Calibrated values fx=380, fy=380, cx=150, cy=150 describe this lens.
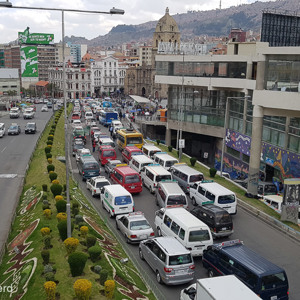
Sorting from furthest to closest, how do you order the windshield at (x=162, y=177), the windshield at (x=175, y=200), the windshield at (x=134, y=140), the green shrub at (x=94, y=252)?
the windshield at (x=134, y=140) < the windshield at (x=162, y=177) < the windshield at (x=175, y=200) < the green shrub at (x=94, y=252)

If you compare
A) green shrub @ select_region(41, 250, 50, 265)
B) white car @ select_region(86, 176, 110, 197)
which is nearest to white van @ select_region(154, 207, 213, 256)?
green shrub @ select_region(41, 250, 50, 265)

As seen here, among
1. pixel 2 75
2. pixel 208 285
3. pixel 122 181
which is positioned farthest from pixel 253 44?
pixel 2 75

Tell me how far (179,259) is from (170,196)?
8.45 meters

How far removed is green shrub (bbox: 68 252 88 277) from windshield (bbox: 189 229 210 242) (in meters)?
5.97

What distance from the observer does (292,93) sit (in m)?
24.3

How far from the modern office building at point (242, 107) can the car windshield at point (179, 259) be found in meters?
13.4

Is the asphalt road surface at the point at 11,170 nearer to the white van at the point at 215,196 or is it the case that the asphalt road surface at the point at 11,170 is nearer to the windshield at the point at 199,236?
the windshield at the point at 199,236

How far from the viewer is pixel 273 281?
1409 centimetres

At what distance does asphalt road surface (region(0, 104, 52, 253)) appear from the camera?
22519 mm

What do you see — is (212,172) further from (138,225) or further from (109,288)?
(109,288)

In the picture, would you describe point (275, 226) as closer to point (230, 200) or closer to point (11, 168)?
point (230, 200)

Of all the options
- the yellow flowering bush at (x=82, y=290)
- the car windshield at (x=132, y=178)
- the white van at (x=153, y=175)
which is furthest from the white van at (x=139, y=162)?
the yellow flowering bush at (x=82, y=290)

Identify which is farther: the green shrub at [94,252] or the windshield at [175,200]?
the windshield at [175,200]

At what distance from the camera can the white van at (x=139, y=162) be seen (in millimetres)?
32031
